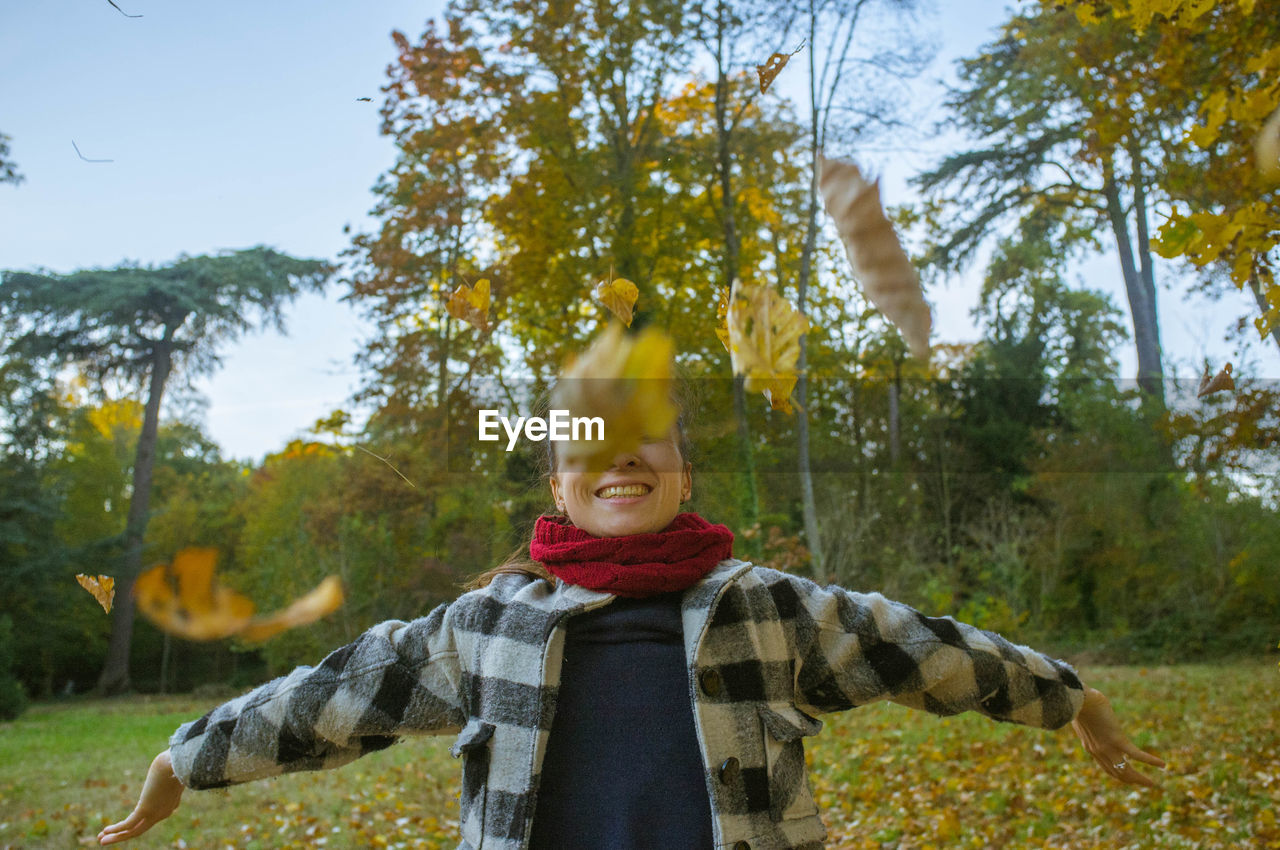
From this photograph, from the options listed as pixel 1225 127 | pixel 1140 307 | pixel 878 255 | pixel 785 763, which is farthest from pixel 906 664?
pixel 1140 307

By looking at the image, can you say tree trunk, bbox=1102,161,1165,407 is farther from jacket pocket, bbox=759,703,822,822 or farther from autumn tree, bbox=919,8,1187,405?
jacket pocket, bbox=759,703,822,822

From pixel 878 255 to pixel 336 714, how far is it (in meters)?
0.90

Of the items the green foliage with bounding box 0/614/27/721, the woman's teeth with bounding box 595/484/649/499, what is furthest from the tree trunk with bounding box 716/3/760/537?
the green foliage with bounding box 0/614/27/721

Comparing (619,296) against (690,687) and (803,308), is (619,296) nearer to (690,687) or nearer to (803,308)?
(690,687)

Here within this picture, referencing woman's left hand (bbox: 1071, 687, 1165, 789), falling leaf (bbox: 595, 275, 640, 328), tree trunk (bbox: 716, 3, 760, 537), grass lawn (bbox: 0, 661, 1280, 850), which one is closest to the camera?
falling leaf (bbox: 595, 275, 640, 328)

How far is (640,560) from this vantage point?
1220 millimetres

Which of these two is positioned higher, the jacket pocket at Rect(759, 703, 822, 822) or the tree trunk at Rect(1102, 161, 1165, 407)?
the tree trunk at Rect(1102, 161, 1165, 407)

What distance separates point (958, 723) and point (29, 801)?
506cm

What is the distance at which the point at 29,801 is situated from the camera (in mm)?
4711

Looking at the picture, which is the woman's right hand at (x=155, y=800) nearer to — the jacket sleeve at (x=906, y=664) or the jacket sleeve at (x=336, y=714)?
the jacket sleeve at (x=336, y=714)

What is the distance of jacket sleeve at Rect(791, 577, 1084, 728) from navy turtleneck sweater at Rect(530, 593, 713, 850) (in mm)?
181

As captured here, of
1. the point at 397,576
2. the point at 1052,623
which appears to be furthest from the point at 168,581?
the point at 1052,623

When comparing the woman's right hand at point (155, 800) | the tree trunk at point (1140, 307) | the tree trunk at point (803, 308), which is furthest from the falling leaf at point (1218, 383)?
the tree trunk at point (1140, 307)

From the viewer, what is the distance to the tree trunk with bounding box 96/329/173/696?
464 inches
